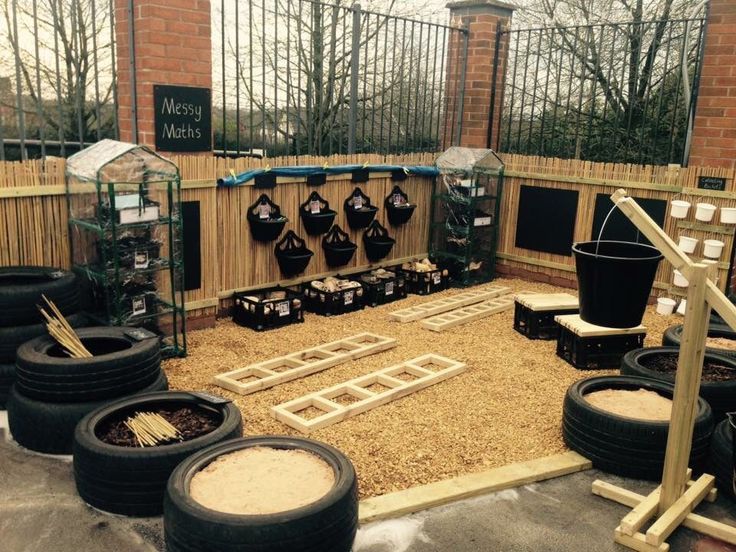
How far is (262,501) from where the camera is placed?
330cm

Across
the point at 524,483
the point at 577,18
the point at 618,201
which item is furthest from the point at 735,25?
the point at 577,18

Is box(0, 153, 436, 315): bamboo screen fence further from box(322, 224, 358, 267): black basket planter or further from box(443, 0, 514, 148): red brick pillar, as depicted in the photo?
box(443, 0, 514, 148): red brick pillar

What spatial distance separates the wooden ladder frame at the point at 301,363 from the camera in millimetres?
5680

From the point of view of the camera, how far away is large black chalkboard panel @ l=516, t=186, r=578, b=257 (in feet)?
31.3

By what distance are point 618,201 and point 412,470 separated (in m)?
2.09

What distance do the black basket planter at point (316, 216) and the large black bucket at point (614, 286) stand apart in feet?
15.2

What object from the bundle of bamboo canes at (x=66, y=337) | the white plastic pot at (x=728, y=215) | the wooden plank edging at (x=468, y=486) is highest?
the white plastic pot at (x=728, y=215)

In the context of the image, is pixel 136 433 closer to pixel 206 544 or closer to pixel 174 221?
pixel 206 544

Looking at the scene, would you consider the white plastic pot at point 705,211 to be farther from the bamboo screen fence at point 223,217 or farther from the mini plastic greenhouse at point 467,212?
the bamboo screen fence at point 223,217

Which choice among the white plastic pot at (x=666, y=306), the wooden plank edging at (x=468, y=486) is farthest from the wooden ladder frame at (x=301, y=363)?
the white plastic pot at (x=666, y=306)

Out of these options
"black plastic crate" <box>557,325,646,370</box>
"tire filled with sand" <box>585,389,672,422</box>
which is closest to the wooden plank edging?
"tire filled with sand" <box>585,389,672,422</box>

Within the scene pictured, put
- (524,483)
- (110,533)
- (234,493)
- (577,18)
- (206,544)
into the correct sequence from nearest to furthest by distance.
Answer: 1. (206,544)
2. (234,493)
3. (110,533)
4. (524,483)
5. (577,18)

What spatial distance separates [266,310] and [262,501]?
4031 millimetres

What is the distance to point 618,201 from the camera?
3727 millimetres
